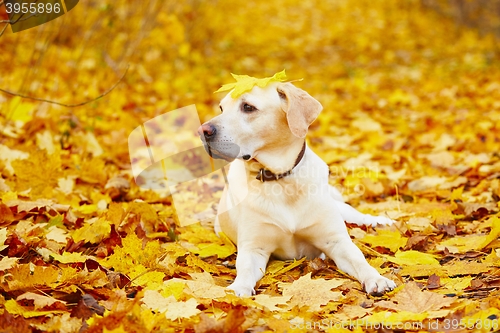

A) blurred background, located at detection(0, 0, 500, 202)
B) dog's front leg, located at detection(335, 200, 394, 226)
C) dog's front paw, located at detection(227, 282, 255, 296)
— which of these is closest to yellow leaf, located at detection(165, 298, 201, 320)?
dog's front paw, located at detection(227, 282, 255, 296)

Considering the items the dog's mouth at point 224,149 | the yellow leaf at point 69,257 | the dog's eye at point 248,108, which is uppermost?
the dog's eye at point 248,108

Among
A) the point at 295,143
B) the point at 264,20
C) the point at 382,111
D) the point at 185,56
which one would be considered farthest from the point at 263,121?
the point at 264,20

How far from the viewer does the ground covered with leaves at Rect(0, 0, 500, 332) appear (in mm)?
2418

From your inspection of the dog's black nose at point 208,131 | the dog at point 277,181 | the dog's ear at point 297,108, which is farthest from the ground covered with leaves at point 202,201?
the dog's ear at point 297,108

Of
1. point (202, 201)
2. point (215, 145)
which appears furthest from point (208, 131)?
point (202, 201)

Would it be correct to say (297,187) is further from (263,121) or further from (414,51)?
(414,51)

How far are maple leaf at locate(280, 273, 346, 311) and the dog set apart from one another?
0.34 m

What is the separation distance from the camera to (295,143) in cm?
322

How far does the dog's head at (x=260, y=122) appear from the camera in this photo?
305 centimetres

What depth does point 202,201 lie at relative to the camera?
4.56m

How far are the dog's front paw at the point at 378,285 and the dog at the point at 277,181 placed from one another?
0.23 m

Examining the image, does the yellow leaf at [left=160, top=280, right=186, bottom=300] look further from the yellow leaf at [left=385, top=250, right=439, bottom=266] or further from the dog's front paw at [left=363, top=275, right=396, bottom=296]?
the yellow leaf at [left=385, top=250, right=439, bottom=266]

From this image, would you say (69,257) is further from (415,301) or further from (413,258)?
(413,258)

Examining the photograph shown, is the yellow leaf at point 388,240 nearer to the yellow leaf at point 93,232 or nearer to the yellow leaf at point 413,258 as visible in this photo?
the yellow leaf at point 413,258
